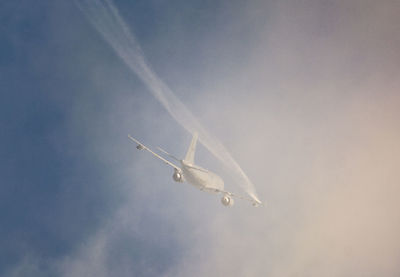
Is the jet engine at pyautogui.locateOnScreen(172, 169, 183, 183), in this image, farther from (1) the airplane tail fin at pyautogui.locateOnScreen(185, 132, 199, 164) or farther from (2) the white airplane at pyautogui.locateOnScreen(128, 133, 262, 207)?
(1) the airplane tail fin at pyautogui.locateOnScreen(185, 132, 199, 164)

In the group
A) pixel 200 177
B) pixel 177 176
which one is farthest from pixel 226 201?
pixel 177 176

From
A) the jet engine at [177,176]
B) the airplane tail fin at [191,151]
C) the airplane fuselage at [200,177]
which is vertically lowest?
the jet engine at [177,176]

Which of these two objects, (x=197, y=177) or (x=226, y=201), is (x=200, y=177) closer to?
(x=197, y=177)

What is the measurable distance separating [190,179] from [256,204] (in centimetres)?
1784

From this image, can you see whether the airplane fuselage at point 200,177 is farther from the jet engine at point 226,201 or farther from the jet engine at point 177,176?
the jet engine at point 226,201

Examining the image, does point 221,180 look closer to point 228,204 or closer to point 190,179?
point 228,204

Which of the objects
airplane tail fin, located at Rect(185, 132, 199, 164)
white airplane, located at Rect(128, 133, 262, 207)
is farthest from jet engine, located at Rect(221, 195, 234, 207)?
airplane tail fin, located at Rect(185, 132, 199, 164)

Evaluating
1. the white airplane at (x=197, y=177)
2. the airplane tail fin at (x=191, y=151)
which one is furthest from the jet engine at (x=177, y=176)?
the airplane tail fin at (x=191, y=151)

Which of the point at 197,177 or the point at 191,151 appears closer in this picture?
the point at 197,177

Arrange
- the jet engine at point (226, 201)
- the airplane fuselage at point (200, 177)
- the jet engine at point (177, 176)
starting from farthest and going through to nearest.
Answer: the jet engine at point (226, 201), the airplane fuselage at point (200, 177), the jet engine at point (177, 176)

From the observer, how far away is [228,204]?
85562 mm

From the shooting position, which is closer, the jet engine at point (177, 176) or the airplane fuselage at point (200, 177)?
the jet engine at point (177, 176)

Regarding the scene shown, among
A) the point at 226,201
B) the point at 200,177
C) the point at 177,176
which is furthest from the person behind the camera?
the point at 226,201

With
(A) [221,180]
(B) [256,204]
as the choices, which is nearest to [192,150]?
(A) [221,180]
